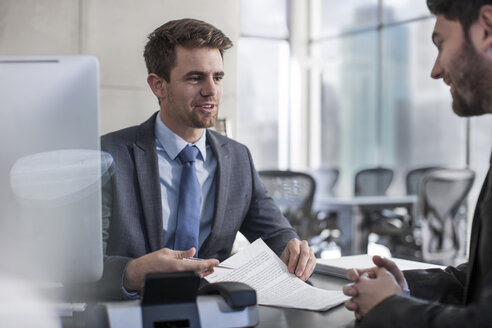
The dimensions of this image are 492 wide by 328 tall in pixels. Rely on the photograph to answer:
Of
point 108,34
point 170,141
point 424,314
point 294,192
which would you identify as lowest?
point 294,192

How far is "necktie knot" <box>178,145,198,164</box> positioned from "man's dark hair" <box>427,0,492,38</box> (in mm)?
851

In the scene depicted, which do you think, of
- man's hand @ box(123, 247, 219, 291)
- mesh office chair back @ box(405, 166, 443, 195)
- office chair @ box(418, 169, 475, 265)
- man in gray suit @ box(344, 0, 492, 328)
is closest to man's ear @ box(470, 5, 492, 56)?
man in gray suit @ box(344, 0, 492, 328)

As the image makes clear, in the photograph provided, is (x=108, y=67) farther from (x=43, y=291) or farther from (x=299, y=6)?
(x=299, y=6)

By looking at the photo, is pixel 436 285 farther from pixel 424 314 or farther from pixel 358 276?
pixel 424 314

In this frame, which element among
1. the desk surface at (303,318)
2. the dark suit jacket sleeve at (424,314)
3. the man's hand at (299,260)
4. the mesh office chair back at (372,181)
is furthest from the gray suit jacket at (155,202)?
the mesh office chair back at (372,181)

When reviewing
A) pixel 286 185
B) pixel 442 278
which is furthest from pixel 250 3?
pixel 442 278

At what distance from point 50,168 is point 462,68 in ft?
2.38

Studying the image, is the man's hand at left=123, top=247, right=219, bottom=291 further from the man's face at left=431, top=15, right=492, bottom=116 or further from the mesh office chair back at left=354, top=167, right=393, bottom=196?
the mesh office chair back at left=354, top=167, right=393, bottom=196

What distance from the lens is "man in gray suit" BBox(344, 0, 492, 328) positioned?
2.55 ft

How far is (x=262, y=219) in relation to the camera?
1.77 meters

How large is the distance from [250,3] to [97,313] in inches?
270

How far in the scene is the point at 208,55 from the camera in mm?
1642

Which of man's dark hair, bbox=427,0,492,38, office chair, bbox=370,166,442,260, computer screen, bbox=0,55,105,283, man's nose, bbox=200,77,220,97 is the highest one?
man's dark hair, bbox=427,0,492,38

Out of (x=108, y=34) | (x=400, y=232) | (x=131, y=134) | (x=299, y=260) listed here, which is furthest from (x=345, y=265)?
(x=400, y=232)
